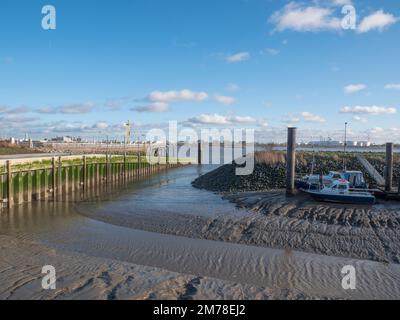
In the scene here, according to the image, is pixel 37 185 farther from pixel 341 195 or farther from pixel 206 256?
pixel 341 195

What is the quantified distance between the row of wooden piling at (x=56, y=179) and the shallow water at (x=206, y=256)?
5.54 ft

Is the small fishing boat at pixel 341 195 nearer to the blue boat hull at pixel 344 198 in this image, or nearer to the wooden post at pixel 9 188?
the blue boat hull at pixel 344 198

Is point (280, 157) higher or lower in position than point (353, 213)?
higher

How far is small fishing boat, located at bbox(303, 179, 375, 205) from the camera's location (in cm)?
1956

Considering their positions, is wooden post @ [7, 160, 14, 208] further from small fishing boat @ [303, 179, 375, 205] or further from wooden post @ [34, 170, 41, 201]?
small fishing boat @ [303, 179, 375, 205]

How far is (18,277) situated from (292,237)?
34.3 feet

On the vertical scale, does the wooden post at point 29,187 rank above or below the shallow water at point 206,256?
above

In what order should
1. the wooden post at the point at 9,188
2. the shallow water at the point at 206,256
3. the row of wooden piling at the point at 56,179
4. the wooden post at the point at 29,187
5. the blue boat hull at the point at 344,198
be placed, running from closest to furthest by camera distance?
the shallow water at the point at 206,256 < the blue boat hull at the point at 344,198 < the wooden post at the point at 9,188 < the row of wooden piling at the point at 56,179 < the wooden post at the point at 29,187

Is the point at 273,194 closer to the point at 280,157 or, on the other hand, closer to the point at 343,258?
the point at 343,258

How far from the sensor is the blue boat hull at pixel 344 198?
19.5 metres

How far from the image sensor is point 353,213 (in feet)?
58.6

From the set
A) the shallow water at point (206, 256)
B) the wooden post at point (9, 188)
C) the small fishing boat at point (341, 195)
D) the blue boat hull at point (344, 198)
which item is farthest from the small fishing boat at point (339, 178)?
the wooden post at point (9, 188)

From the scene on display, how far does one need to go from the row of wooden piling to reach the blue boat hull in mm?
18262
